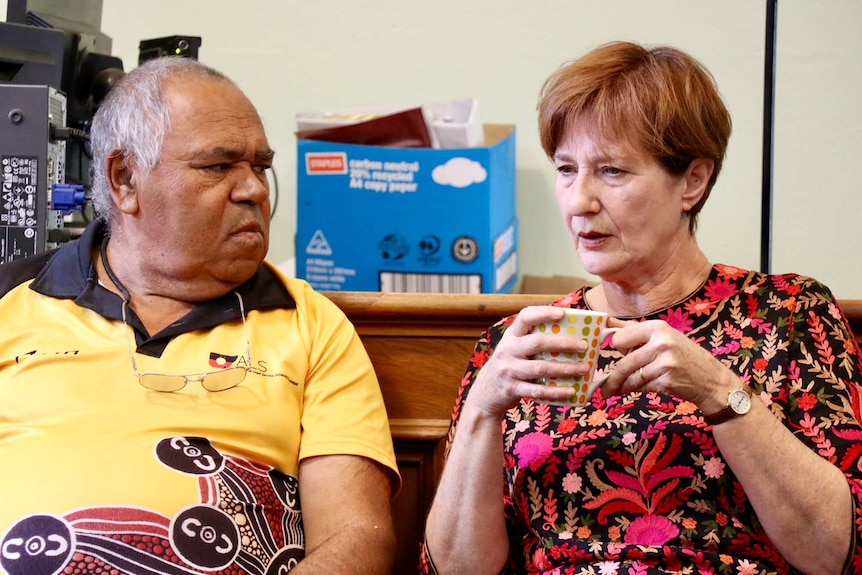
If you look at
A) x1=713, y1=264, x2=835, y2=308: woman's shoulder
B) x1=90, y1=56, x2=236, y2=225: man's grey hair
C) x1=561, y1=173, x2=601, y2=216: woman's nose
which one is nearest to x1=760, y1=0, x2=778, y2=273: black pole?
x1=713, y1=264, x2=835, y2=308: woman's shoulder

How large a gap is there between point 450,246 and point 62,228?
891 millimetres

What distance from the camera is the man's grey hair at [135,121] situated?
1503mm

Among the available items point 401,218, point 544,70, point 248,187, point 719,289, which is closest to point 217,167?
point 248,187

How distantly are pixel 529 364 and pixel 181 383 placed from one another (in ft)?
1.76

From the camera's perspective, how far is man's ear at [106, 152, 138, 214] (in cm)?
153

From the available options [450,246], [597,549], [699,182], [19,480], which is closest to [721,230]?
[450,246]

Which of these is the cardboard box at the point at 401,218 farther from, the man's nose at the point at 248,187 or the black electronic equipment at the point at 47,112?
the man's nose at the point at 248,187

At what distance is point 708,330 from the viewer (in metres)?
1.33

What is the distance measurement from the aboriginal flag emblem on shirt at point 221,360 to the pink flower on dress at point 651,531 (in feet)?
1.92

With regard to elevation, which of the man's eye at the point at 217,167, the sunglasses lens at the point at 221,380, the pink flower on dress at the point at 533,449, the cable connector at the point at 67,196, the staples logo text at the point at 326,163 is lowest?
the pink flower on dress at the point at 533,449

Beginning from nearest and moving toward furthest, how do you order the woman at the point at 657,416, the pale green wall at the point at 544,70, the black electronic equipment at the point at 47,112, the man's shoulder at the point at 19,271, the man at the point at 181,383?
the woman at the point at 657,416 → the man at the point at 181,383 → the man's shoulder at the point at 19,271 → the black electronic equipment at the point at 47,112 → the pale green wall at the point at 544,70

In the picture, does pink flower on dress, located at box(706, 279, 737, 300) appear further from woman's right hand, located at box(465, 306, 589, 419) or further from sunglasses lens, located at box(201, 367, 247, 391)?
sunglasses lens, located at box(201, 367, 247, 391)

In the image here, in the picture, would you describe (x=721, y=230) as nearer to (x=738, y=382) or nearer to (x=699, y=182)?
(x=699, y=182)

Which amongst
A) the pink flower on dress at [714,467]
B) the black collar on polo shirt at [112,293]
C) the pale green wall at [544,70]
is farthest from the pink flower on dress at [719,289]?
the pale green wall at [544,70]
